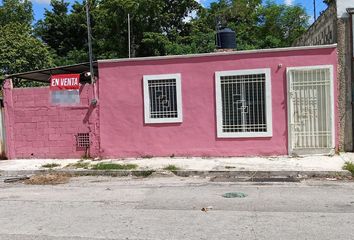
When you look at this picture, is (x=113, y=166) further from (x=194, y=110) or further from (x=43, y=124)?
(x=43, y=124)

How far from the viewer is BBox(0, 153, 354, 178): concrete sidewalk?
10742mm

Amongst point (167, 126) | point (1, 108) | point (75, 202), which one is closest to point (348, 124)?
point (167, 126)

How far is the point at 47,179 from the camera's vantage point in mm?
10914

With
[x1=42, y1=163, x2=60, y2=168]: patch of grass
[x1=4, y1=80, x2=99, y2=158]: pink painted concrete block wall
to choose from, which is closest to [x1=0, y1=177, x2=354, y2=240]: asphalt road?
→ [x1=42, y1=163, x2=60, y2=168]: patch of grass

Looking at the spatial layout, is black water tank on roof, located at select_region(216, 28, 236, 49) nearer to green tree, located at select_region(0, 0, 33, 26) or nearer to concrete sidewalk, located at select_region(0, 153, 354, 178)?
concrete sidewalk, located at select_region(0, 153, 354, 178)

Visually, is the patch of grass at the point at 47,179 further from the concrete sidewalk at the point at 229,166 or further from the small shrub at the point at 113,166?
the small shrub at the point at 113,166

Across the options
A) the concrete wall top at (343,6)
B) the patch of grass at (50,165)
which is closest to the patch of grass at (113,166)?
the patch of grass at (50,165)

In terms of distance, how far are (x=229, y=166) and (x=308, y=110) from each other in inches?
115

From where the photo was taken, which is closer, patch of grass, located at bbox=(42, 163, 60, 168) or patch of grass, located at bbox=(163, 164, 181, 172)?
patch of grass, located at bbox=(163, 164, 181, 172)

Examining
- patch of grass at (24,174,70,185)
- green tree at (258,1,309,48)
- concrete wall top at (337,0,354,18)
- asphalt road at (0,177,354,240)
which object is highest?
green tree at (258,1,309,48)

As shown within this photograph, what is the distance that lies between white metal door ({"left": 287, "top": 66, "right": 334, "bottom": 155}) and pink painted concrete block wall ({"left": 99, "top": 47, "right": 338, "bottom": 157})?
7.4 inches

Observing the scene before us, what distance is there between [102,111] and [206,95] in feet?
10.2

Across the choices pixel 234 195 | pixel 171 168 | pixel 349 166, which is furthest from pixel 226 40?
pixel 234 195

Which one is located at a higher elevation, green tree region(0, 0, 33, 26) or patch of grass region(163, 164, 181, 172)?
green tree region(0, 0, 33, 26)
